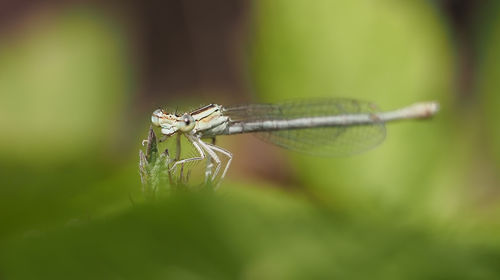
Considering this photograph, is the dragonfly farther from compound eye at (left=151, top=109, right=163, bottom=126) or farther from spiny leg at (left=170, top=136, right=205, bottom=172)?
compound eye at (left=151, top=109, right=163, bottom=126)

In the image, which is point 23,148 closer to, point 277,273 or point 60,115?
point 60,115

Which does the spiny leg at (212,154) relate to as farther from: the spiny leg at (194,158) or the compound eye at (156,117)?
the compound eye at (156,117)

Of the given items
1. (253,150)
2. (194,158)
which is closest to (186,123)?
(194,158)

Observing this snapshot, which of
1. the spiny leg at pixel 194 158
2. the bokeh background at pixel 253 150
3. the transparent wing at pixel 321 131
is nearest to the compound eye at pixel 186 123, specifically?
the spiny leg at pixel 194 158

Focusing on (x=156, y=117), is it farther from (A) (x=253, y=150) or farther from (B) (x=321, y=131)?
(A) (x=253, y=150)

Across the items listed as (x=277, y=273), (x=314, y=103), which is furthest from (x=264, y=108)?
(x=277, y=273)

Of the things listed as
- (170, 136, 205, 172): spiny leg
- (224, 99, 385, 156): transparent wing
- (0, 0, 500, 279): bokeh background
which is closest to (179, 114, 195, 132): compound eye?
(170, 136, 205, 172): spiny leg
